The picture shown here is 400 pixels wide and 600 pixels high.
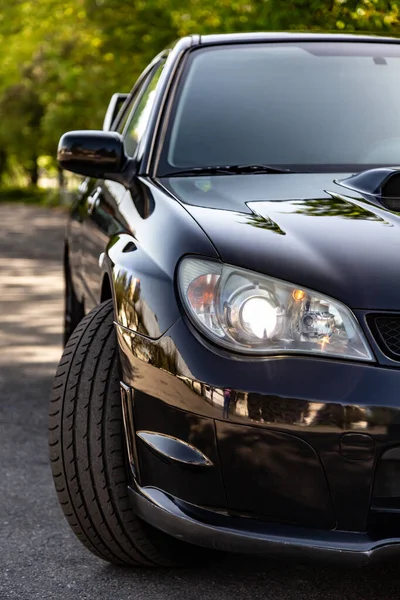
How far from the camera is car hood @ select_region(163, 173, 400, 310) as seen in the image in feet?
8.18

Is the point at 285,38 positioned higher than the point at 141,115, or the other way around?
the point at 285,38

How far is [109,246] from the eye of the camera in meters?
3.34

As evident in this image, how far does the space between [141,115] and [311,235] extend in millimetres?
1753

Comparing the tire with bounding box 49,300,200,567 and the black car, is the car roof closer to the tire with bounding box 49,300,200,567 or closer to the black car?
the black car

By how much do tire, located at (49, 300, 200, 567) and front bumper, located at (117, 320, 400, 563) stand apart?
304mm

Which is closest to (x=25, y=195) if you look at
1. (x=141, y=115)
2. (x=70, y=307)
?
(x=70, y=307)

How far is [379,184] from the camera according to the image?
3.13 metres

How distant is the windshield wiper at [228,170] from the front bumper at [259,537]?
118 cm

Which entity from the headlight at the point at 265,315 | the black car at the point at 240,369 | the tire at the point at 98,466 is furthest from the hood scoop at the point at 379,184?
the tire at the point at 98,466

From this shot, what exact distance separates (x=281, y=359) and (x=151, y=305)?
1.31ft

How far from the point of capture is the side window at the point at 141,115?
4.05 metres

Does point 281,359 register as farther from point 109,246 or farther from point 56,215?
point 56,215

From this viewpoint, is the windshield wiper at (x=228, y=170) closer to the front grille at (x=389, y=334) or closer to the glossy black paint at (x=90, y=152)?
the glossy black paint at (x=90, y=152)

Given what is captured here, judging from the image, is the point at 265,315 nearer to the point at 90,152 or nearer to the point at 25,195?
the point at 90,152
